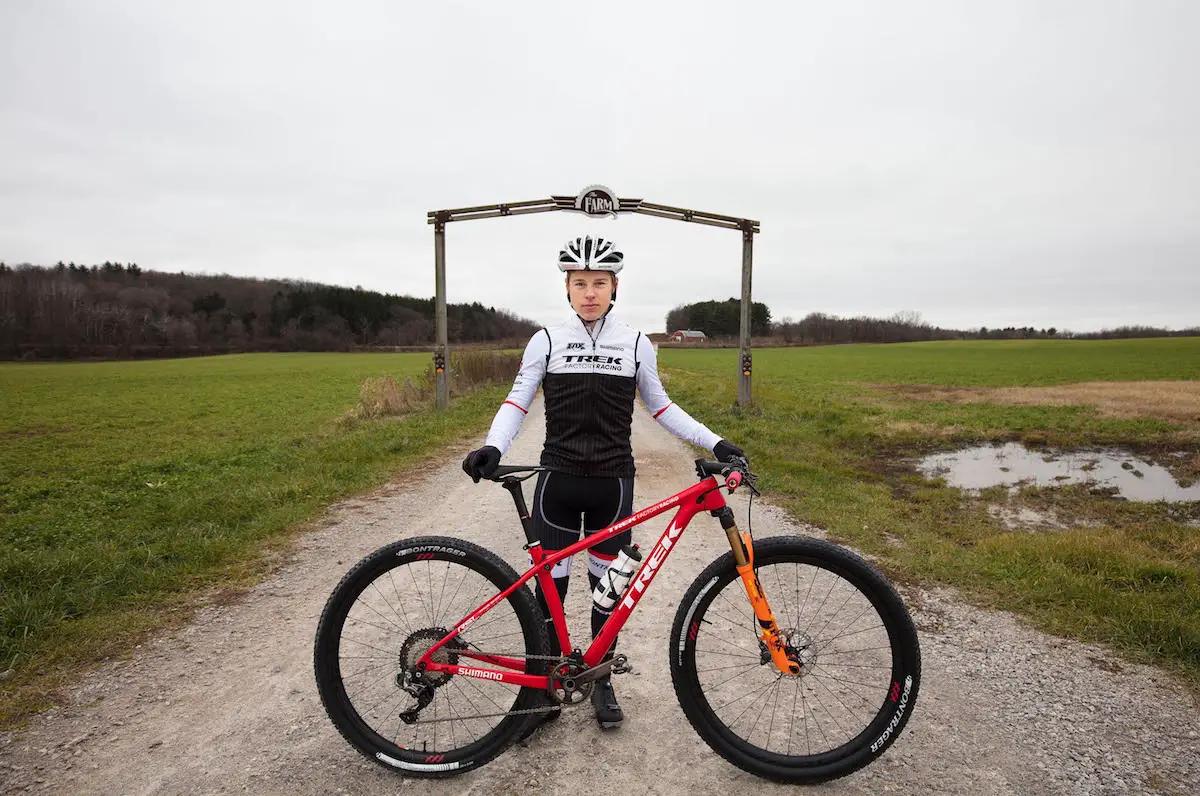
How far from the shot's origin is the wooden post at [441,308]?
16078 millimetres

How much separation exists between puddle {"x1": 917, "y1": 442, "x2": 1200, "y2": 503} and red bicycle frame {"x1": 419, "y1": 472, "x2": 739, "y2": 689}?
27.2 feet

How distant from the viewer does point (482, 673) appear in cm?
279

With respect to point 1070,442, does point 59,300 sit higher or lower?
higher

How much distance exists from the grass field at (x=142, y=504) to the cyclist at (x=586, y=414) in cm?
309

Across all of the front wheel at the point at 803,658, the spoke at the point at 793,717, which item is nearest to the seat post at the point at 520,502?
the front wheel at the point at 803,658

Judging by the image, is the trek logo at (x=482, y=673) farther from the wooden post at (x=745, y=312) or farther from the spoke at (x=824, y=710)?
the wooden post at (x=745, y=312)

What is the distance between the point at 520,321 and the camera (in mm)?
73750

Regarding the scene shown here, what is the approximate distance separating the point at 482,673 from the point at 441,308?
14239 millimetres

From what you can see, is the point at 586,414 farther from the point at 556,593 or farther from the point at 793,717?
the point at 793,717

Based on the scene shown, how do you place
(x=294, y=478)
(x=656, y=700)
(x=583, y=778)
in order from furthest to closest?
(x=294, y=478) → (x=656, y=700) → (x=583, y=778)

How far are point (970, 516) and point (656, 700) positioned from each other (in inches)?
230

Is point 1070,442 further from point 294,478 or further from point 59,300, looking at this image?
point 59,300

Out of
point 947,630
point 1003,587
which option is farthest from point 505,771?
point 1003,587

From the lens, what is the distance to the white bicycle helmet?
120 inches
